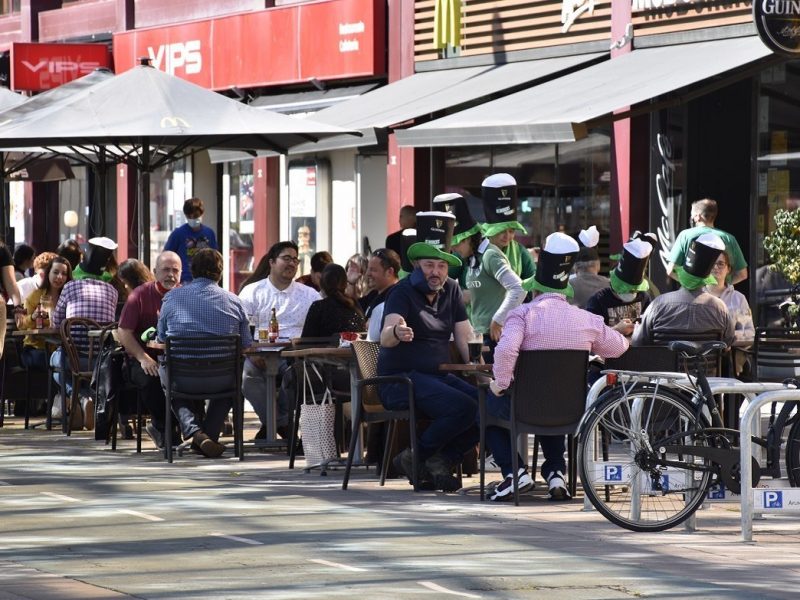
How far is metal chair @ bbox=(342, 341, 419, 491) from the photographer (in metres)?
11.6

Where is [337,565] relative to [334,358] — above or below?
below

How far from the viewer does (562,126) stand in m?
16.8

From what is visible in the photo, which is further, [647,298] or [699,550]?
[647,298]

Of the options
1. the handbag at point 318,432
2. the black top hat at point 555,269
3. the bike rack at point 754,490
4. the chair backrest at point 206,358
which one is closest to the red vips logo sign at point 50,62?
the chair backrest at point 206,358

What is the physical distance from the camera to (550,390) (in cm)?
1084

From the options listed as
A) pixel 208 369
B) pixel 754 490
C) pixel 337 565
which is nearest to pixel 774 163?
pixel 208 369

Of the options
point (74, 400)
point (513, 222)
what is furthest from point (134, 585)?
point (74, 400)

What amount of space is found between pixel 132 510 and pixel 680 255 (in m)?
5.01

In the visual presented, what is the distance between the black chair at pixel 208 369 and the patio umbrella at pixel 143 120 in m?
2.60

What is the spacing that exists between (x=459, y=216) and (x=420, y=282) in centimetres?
199

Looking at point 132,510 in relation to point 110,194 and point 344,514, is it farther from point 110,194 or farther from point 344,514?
point 110,194

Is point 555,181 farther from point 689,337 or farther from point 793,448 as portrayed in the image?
point 793,448

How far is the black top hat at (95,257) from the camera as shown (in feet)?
54.1

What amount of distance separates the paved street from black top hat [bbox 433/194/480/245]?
1985 mm
